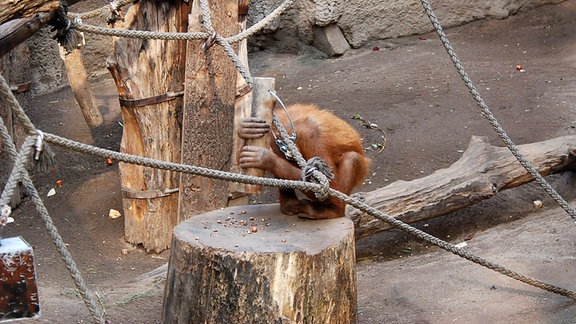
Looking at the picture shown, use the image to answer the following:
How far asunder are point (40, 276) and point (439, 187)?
107 inches

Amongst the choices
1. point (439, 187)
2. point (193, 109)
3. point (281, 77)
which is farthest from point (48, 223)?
point (281, 77)

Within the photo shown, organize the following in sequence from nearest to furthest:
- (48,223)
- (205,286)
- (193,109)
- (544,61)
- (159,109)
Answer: (48,223)
(205,286)
(193,109)
(159,109)
(544,61)

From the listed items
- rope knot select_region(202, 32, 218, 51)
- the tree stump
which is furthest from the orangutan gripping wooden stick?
rope knot select_region(202, 32, 218, 51)

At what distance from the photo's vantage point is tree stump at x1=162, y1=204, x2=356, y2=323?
3.42 m

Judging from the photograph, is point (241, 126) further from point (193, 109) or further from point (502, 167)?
point (502, 167)

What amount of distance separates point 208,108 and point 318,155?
1182mm

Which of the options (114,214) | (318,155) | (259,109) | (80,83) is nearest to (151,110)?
(114,214)

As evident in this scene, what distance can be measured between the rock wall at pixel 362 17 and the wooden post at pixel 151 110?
134 inches

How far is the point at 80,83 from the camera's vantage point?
6.51m

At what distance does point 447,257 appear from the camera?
5152 mm

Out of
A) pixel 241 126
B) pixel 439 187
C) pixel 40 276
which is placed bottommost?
pixel 40 276

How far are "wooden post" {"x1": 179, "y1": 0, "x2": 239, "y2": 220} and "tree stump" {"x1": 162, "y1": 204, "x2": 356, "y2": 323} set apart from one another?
139 centimetres

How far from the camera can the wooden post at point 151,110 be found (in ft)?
17.4

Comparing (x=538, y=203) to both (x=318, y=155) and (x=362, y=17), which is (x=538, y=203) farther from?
(x=362, y=17)
